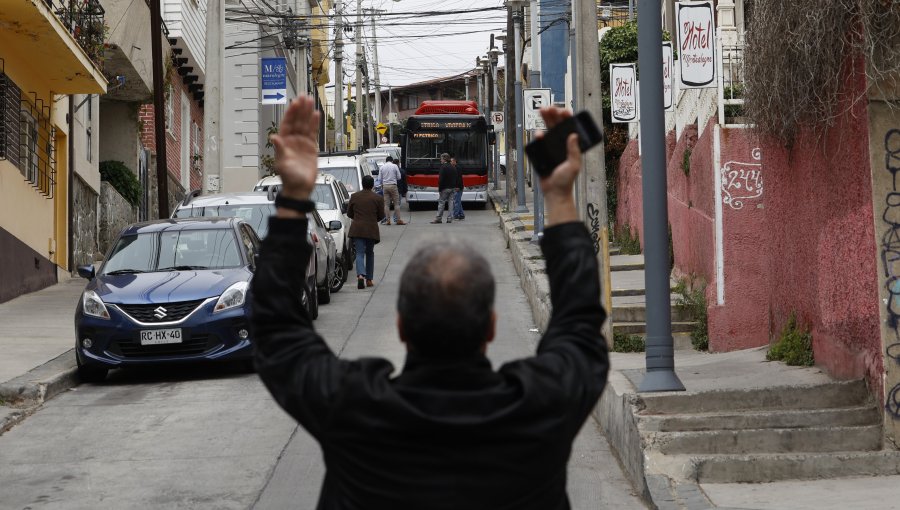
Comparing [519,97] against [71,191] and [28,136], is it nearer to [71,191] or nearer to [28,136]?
[71,191]

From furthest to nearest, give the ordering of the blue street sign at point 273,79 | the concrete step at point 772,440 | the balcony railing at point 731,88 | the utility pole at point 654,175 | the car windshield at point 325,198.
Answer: the blue street sign at point 273,79 → the car windshield at point 325,198 → the balcony railing at point 731,88 → the utility pole at point 654,175 → the concrete step at point 772,440

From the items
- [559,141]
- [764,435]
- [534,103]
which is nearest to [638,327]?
[764,435]

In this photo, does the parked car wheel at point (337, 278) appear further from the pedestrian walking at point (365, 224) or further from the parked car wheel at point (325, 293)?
the parked car wheel at point (325, 293)

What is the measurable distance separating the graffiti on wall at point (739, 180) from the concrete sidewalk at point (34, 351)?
6.93m

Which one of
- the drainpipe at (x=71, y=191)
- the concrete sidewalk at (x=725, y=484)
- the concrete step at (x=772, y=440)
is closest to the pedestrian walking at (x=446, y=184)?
the drainpipe at (x=71, y=191)

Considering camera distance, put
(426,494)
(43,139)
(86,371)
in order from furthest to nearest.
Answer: (43,139) → (86,371) → (426,494)

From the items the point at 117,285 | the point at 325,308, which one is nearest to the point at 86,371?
the point at 117,285

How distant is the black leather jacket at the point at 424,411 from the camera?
266 centimetres

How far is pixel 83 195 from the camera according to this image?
25453 mm

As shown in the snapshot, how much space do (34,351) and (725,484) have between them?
9.02 metres

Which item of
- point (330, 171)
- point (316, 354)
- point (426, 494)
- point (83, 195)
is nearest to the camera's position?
point (426, 494)

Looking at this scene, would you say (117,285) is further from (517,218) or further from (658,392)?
(517,218)

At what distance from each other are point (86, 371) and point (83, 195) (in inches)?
503

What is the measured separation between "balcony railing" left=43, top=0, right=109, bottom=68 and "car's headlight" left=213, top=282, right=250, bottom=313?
8.10 metres
